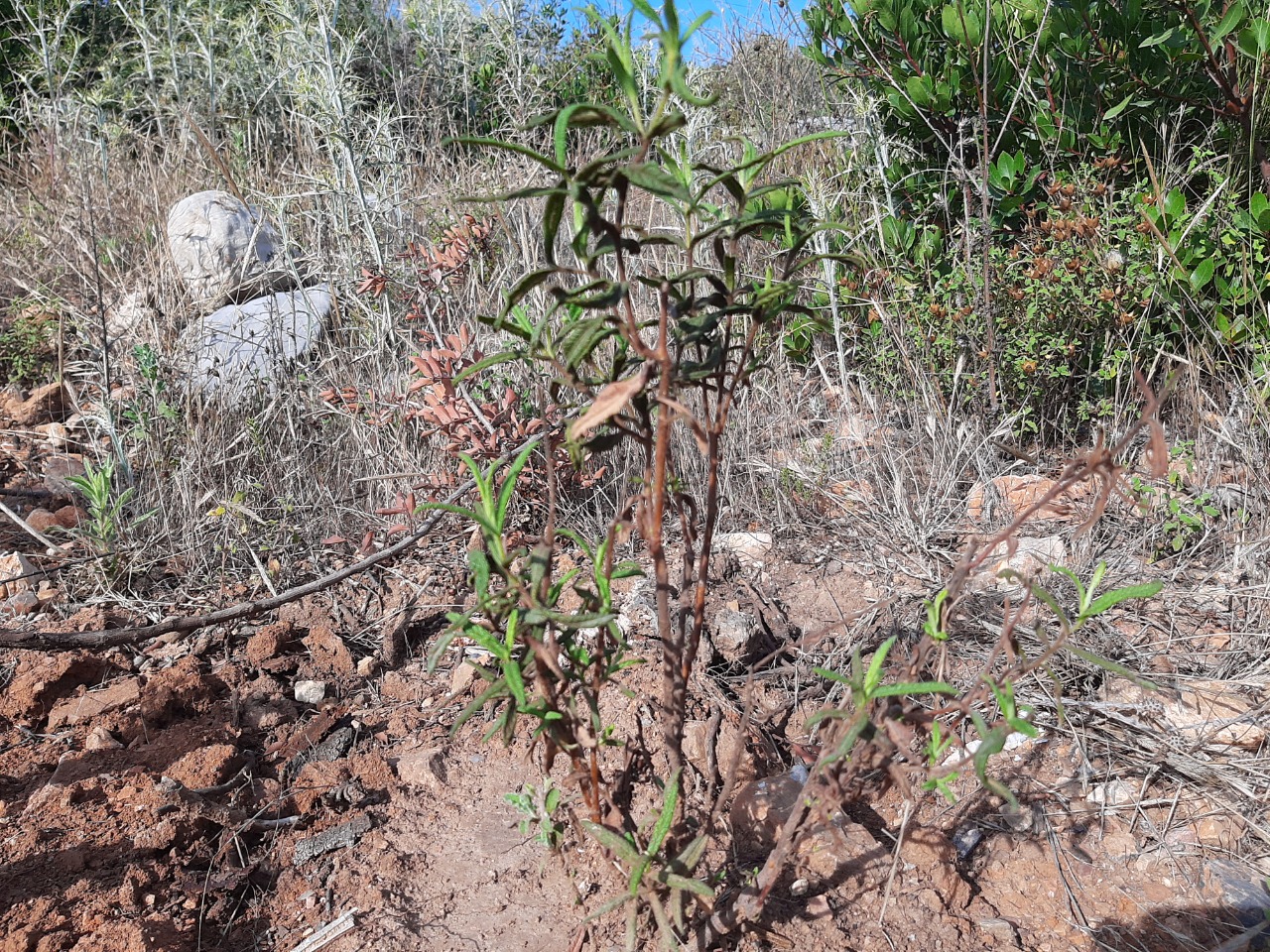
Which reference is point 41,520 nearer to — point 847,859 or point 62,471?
point 62,471

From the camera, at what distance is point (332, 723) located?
2381 millimetres

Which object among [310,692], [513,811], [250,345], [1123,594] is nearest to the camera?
[1123,594]

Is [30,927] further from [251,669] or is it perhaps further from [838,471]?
[838,471]

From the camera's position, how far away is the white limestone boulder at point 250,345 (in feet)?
12.3

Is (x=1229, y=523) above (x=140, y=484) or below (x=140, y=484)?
below

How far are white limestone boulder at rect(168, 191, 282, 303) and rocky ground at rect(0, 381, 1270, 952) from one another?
8.81ft

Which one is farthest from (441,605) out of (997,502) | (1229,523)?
(1229,523)

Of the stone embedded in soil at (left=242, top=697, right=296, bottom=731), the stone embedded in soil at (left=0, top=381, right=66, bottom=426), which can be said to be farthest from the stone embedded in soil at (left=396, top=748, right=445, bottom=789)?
the stone embedded in soil at (left=0, top=381, right=66, bottom=426)

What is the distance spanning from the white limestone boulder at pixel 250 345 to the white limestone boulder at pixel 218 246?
1.26ft

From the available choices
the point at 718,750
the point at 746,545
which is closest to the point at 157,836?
the point at 718,750

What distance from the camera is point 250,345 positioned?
411 centimetres

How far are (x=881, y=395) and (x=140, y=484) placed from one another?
278 cm

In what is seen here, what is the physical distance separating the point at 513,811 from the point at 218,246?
4.19 metres

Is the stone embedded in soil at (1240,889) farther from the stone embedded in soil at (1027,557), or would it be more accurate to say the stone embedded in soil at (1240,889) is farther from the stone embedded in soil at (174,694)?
the stone embedded in soil at (174,694)
